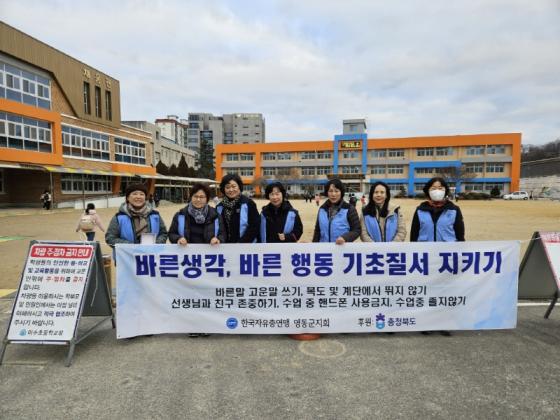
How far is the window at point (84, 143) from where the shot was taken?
2502 cm

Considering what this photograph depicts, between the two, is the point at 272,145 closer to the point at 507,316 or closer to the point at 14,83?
the point at 14,83

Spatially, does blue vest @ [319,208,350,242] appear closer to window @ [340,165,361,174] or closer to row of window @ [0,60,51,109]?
row of window @ [0,60,51,109]

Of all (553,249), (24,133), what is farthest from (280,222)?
(24,133)

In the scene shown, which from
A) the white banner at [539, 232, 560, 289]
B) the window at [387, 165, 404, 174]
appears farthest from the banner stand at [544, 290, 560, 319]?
the window at [387, 165, 404, 174]

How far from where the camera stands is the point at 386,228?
3.76 m

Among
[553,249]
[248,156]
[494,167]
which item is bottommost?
[553,249]

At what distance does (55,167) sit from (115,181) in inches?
337

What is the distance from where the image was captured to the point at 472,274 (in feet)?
11.1

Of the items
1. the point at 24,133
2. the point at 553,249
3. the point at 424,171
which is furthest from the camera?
the point at 424,171

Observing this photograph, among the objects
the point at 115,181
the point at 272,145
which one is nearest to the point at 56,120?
the point at 115,181

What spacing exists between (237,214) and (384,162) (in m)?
57.1

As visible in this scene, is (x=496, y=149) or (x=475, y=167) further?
(x=475, y=167)

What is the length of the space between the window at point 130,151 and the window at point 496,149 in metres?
50.7

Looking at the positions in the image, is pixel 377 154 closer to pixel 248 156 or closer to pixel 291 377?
pixel 248 156
